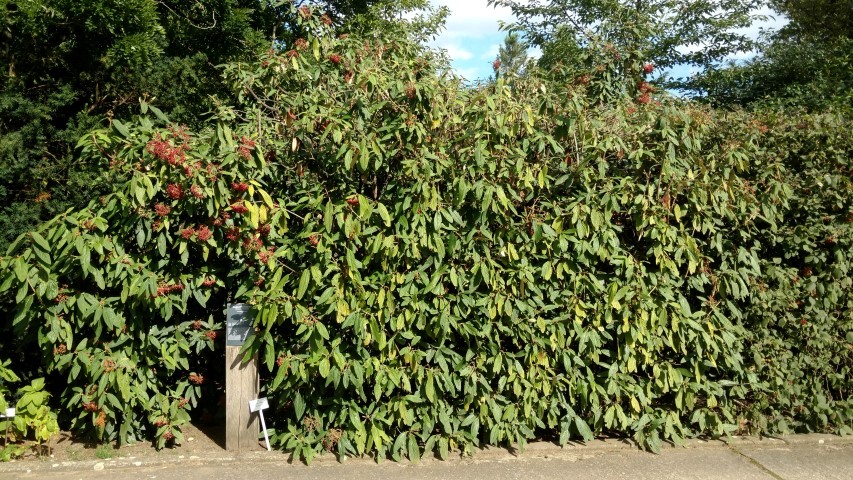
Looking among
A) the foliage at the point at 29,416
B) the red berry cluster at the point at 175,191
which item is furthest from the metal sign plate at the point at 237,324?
the foliage at the point at 29,416

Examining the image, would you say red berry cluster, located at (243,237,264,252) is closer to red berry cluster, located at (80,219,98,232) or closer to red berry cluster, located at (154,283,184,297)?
red berry cluster, located at (154,283,184,297)

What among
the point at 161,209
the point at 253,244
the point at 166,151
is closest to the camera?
the point at 166,151

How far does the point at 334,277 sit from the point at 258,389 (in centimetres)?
100

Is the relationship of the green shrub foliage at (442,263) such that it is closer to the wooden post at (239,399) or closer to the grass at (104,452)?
the grass at (104,452)

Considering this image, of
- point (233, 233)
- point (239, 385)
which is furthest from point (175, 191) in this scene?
point (239, 385)

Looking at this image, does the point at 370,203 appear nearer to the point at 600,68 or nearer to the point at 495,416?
the point at 495,416

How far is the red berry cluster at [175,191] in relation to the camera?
12.1 ft

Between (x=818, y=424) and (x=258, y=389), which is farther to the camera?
(x=818, y=424)

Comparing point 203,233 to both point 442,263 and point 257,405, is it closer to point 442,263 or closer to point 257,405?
point 257,405

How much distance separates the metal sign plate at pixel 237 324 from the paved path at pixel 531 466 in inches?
29.0

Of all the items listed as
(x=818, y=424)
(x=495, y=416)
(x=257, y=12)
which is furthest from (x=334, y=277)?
(x=257, y=12)

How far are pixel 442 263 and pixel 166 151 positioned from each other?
168 cm

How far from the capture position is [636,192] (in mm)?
4250

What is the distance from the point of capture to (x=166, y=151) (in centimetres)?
363
